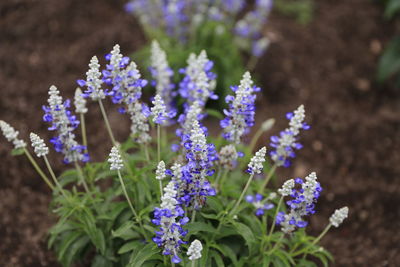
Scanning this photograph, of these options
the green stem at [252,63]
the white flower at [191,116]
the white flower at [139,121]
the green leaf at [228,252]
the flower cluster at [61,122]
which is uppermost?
the green stem at [252,63]

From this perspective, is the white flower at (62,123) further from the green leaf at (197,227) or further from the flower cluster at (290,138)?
the flower cluster at (290,138)

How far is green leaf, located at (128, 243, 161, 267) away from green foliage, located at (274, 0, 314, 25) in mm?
6532

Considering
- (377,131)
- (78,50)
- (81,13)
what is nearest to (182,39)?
(78,50)

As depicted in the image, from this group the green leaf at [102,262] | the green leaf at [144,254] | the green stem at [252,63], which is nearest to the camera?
the green leaf at [144,254]

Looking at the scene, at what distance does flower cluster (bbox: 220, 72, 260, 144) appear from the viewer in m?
3.78

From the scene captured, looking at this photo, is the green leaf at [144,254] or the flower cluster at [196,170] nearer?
the flower cluster at [196,170]

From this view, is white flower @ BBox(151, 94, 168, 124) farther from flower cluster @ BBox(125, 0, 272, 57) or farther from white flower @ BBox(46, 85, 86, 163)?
flower cluster @ BBox(125, 0, 272, 57)

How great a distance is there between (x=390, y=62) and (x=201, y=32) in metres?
3.09

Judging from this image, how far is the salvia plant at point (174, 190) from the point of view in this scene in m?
3.50

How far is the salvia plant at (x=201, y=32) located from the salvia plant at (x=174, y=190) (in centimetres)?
228

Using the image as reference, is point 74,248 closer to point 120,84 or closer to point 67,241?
point 67,241

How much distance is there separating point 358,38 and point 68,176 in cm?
632

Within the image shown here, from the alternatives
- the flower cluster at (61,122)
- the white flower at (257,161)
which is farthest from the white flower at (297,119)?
the flower cluster at (61,122)

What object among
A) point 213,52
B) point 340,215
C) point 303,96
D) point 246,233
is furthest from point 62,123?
point 303,96
